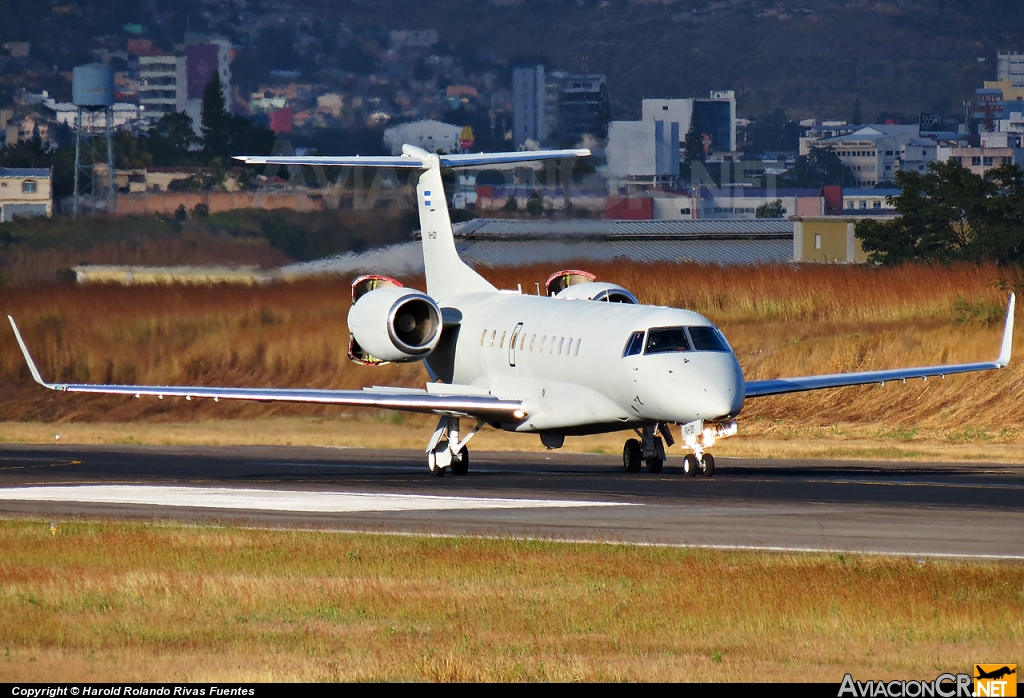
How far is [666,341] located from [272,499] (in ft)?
22.5

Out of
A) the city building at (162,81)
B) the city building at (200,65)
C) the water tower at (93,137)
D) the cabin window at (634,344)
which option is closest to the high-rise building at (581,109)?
the water tower at (93,137)

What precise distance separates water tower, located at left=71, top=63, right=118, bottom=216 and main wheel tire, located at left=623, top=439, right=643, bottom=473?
26.5m

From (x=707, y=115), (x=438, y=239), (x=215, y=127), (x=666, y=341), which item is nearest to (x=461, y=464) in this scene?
(x=666, y=341)

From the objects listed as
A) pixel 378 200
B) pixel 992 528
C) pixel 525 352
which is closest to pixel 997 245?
pixel 378 200

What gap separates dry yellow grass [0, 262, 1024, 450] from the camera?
46750 millimetres

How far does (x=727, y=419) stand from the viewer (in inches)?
1066

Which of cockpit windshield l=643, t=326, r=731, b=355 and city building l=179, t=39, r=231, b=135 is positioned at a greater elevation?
city building l=179, t=39, r=231, b=135

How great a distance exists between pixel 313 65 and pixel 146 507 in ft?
333

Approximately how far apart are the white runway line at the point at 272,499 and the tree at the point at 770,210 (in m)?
89.7

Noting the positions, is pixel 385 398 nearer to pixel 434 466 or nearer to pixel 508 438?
pixel 434 466

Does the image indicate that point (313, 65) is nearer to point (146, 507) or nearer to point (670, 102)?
point (670, 102)

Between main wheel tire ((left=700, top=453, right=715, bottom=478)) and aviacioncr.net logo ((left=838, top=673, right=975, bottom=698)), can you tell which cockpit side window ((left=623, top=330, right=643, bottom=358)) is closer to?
main wheel tire ((left=700, top=453, right=715, bottom=478))

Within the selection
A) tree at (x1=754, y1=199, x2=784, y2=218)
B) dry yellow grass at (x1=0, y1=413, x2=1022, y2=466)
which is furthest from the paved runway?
tree at (x1=754, y1=199, x2=784, y2=218)

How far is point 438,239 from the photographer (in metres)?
35.8
